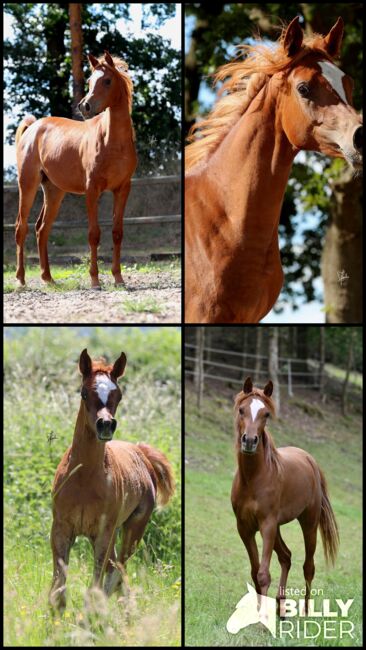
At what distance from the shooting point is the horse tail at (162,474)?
16.8 feet

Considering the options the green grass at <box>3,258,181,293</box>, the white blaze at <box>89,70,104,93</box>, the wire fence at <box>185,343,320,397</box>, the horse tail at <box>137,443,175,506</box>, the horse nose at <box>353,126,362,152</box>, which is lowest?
the horse tail at <box>137,443,175,506</box>

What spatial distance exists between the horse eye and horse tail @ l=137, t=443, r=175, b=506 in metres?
2.36

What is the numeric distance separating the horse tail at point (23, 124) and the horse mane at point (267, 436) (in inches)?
74.6

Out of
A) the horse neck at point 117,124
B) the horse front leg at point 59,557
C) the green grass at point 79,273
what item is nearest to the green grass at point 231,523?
the horse front leg at point 59,557

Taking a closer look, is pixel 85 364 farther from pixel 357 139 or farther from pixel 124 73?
pixel 357 139

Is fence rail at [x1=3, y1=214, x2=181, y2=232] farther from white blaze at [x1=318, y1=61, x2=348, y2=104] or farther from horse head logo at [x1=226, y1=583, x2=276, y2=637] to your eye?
horse head logo at [x1=226, y1=583, x2=276, y2=637]

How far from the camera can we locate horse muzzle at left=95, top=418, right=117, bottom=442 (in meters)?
4.16

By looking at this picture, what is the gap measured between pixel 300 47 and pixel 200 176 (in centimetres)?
81

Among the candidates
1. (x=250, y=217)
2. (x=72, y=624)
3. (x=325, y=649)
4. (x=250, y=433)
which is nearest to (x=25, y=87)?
(x=250, y=217)

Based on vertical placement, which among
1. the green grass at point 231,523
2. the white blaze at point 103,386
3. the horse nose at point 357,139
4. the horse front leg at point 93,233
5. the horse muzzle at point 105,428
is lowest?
the green grass at point 231,523

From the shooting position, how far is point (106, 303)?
4266mm

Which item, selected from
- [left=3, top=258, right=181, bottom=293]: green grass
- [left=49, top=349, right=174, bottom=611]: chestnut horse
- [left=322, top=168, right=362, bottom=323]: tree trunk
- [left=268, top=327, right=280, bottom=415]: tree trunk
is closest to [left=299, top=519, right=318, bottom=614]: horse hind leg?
[left=49, top=349, right=174, bottom=611]: chestnut horse

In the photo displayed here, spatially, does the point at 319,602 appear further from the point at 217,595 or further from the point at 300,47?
the point at 300,47

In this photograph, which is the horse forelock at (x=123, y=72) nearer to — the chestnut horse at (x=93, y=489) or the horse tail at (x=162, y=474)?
the chestnut horse at (x=93, y=489)
